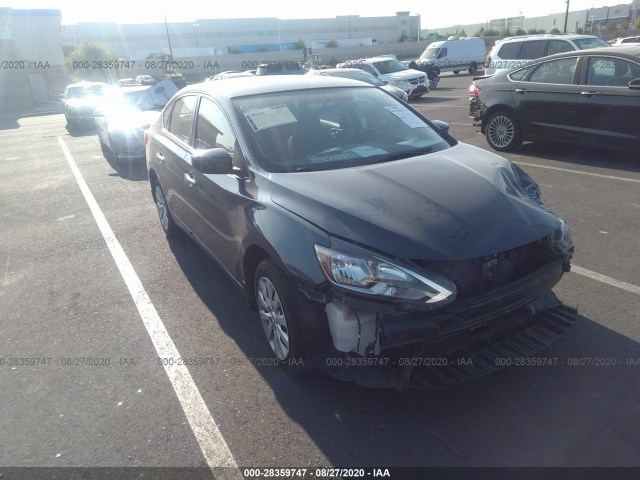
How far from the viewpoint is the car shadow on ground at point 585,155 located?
24.3ft

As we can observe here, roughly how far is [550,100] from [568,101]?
0.95ft

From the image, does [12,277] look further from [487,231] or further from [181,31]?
[181,31]

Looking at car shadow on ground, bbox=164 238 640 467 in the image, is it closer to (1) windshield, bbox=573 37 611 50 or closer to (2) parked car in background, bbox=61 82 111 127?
(1) windshield, bbox=573 37 611 50

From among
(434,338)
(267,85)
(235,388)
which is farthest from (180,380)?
(267,85)

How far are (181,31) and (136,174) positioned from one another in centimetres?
8612

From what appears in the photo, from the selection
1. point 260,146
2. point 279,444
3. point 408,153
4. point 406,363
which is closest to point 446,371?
point 406,363

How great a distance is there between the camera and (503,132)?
28.6 ft

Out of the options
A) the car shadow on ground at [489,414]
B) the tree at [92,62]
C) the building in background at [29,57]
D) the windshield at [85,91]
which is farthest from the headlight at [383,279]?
the tree at [92,62]

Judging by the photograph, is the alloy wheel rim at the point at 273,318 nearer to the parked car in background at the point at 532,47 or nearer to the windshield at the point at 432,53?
the parked car in background at the point at 532,47

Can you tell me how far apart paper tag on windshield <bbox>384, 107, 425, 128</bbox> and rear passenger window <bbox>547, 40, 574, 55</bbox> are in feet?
31.9

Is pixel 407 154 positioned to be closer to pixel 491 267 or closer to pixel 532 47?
pixel 491 267

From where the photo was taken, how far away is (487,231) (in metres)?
2.70

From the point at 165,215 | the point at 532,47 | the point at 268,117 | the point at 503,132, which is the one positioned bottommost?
the point at 165,215

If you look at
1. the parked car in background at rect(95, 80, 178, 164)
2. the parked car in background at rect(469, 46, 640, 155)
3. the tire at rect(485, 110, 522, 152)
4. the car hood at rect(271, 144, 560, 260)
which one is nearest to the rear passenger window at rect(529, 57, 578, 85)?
the parked car in background at rect(469, 46, 640, 155)
